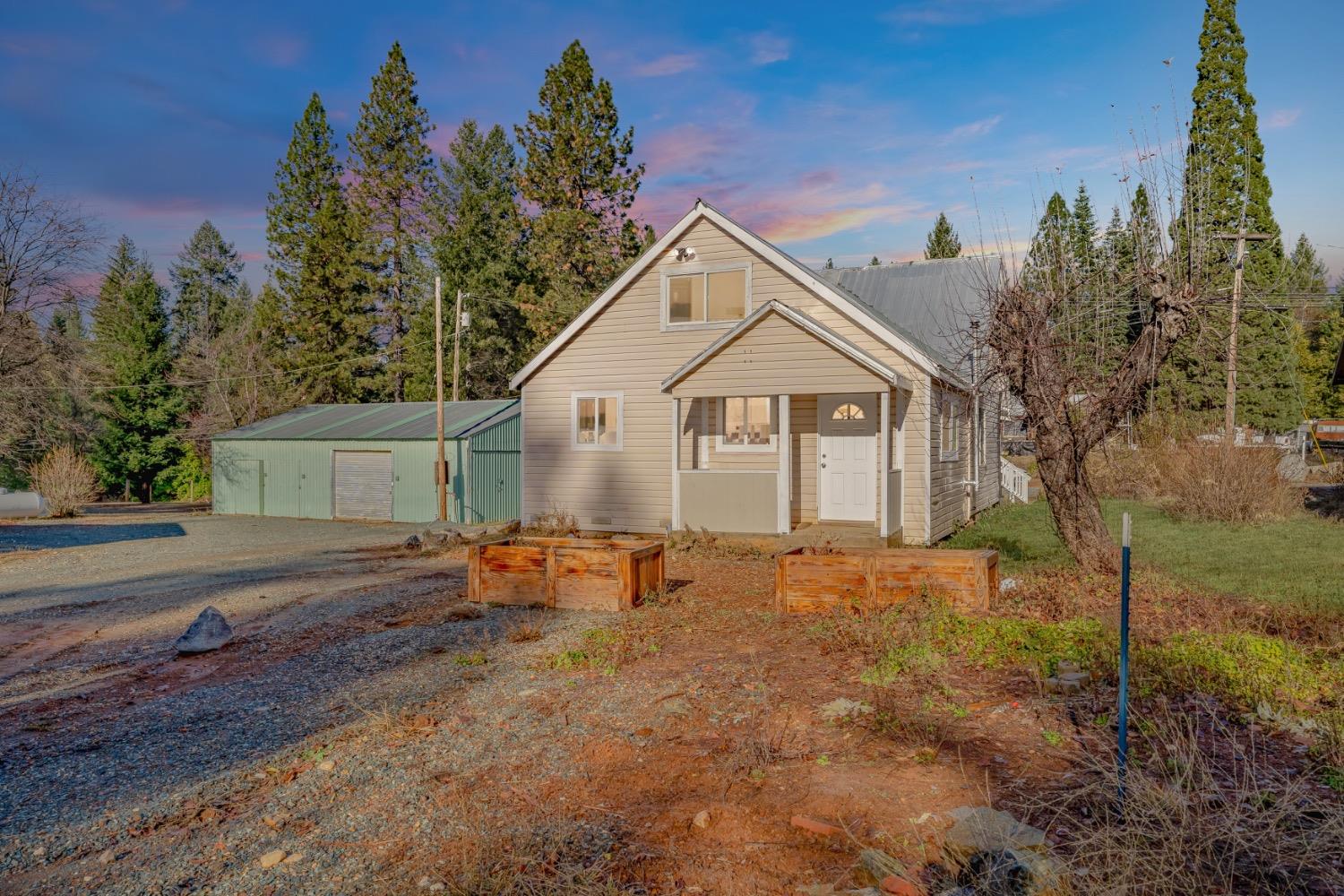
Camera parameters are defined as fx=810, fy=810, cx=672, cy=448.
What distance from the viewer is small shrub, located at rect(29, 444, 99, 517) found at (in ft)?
90.0

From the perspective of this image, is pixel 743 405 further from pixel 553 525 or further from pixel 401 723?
pixel 401 723

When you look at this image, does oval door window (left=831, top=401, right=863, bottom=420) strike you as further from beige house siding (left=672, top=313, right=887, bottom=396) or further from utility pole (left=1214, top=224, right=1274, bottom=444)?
utility pole (left=1214, top=224, right=1274, bottom=444)

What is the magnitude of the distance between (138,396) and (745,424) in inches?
1317

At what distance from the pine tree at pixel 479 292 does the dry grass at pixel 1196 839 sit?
122 feet

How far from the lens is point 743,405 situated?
16641mm

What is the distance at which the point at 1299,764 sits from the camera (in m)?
4.69

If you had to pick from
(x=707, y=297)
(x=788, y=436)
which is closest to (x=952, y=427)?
(x=788, y=436)

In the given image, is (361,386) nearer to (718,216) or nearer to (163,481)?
(163,481)

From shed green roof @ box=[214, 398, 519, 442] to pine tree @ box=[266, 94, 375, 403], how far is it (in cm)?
921

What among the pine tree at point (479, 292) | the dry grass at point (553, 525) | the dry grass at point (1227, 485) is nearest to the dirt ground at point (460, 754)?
the dry grass at point (553, 525)

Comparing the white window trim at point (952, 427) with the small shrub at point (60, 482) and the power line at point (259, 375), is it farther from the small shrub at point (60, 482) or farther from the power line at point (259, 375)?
the small shrub at point (60, 482)

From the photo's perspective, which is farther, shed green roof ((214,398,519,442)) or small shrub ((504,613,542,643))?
shed green roof ((214,398,519,442))

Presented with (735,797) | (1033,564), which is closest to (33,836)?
(735,797)

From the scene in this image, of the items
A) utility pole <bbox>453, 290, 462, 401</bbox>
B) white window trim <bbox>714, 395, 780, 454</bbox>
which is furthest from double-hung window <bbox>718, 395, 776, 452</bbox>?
utility pole <bbox>453, 290, 462, 401</bbox>
